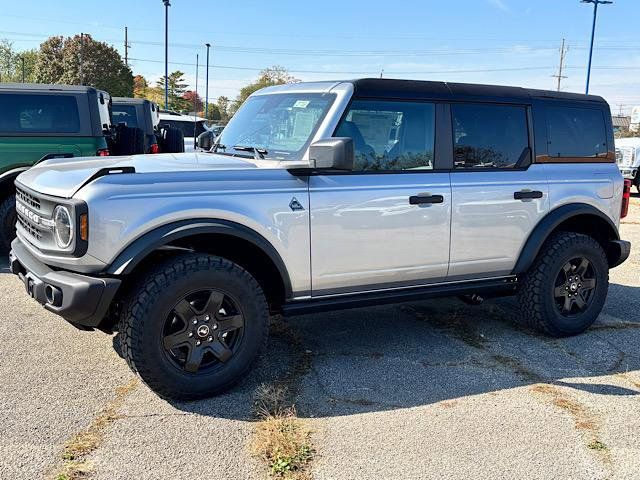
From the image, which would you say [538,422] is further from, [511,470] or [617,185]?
[617,185]

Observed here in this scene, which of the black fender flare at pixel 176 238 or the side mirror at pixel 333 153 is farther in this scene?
the side mirror at pixel 333 153

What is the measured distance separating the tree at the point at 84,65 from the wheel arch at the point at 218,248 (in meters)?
47.3

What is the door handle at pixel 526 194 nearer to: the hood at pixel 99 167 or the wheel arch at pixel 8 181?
the hood at pixel 99 167

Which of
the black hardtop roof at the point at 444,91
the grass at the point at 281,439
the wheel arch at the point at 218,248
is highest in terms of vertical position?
the black hardtop roof at the point at 444,91

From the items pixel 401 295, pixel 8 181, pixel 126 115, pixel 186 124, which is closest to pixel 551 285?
pixel 401 295

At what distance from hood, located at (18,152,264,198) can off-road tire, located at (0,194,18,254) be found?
9.90ft

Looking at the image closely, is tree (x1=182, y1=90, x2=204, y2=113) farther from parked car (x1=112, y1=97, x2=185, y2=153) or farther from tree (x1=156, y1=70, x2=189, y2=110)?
parked car (x1=112, y1=97, x2=185, y2=153)

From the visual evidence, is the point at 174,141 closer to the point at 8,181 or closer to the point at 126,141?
the point at 126,141

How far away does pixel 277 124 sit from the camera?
14.6 ft

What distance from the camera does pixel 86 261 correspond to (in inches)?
131

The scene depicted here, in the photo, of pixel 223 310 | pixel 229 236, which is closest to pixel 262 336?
pixel 223 310

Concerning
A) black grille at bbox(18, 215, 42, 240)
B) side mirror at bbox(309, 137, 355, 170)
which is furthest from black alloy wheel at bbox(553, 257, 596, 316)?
black grille at bbox(18, 215, 42, 240)

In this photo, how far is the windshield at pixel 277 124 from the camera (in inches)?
164

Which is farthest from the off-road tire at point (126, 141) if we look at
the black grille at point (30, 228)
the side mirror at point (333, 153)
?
the side mirror at point (333, 153)
